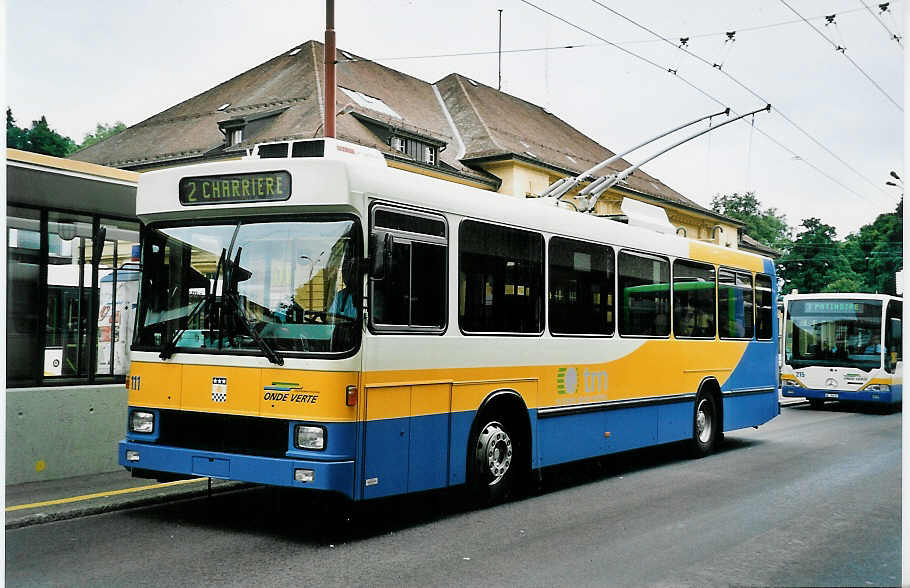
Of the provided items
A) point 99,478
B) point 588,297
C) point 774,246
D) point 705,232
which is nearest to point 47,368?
point 99,478

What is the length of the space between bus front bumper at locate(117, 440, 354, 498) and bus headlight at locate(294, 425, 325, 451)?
12cm

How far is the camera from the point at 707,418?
13.6m

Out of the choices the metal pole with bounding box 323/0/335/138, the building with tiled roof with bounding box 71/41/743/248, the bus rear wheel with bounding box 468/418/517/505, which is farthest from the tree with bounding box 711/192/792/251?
the bus rear wheel with bounding box 468/418/517/505

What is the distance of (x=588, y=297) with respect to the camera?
10.6m

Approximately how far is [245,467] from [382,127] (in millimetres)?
25248

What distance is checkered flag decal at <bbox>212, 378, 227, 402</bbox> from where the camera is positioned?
7.62 m

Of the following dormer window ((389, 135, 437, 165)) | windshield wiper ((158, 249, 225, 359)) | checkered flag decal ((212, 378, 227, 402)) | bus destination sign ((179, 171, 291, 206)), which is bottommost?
checkered flag decal ((212, 378, 227, 402))

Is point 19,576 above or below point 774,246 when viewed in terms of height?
below

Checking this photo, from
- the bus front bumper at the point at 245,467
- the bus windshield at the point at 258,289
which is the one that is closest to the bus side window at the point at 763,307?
the bus windshield at the point at 258,289

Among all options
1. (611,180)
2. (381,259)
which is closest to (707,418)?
(611,180)

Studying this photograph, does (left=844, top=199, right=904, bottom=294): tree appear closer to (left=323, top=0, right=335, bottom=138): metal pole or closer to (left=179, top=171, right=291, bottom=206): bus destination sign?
(left=323, top=0, right=335, bottom=138): metal pole

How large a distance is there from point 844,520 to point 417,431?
3.95 metres

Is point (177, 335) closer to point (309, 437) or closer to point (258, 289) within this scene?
point (258, 289)

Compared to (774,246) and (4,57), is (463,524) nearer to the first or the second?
(4,57)
